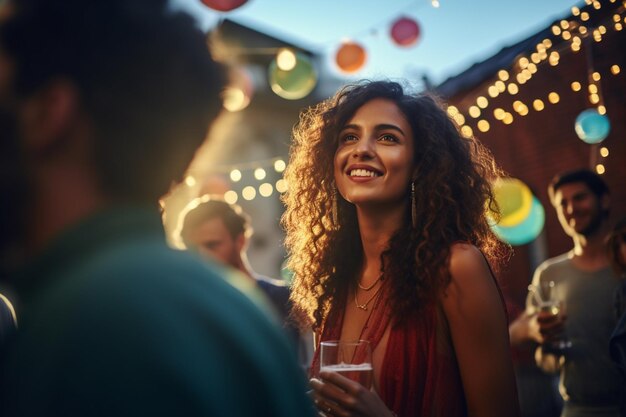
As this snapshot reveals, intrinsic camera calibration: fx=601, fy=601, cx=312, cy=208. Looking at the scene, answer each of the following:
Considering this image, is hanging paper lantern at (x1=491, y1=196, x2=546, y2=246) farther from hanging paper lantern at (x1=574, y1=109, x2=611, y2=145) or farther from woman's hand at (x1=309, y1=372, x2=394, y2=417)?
woman's hand at (x1=309, y1=372, x2=394, y2=417)

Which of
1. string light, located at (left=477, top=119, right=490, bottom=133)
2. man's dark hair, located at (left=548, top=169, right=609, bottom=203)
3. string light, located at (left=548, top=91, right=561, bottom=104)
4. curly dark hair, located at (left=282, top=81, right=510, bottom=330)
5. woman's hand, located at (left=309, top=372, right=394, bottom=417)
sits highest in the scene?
string light, located at (left=548, top=91, right=561, bottom=104)

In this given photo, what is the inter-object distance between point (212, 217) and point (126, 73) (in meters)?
3.59

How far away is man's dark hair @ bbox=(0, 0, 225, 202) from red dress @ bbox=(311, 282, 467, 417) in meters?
1.13

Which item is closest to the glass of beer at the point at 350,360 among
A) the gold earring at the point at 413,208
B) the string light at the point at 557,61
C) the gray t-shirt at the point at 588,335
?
the gold earring at the point at 413,208

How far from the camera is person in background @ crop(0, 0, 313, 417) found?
697 millimetres

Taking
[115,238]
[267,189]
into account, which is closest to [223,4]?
[115,238]

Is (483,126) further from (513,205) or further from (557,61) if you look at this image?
(513,205)

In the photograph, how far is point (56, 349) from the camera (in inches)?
27.4

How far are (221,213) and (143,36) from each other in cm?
359

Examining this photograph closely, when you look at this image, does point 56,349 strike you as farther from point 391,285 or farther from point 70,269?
point 391,285

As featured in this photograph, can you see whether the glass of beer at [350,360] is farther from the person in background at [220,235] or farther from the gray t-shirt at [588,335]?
the person in background at [220,235]

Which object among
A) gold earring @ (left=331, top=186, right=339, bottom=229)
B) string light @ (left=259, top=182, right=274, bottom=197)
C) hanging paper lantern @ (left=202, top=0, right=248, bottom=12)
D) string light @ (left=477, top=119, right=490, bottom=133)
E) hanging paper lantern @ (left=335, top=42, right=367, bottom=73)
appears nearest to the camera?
gold earring @ (left=331, top=186, right=339, bottom=229)

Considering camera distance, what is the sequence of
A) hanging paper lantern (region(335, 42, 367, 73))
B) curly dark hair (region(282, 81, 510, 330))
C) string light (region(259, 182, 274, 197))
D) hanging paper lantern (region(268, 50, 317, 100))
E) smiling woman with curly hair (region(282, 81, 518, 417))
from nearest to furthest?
1. smiling woman with curly hair (region(282, 81, 518, 417))
2. curly dark hair (region(282, 81, 510, 330))
3. hanging paper lantern (region(268, 50, 317, 100))
4. hanging paper lantern (region(335, 42, 367, 73))
5. string light (region(259, 182, 274, 197))

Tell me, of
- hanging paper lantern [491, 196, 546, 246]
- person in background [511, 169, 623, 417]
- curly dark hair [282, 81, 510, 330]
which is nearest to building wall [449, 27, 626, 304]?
hanging paper lantern [491, 196, 546, 246]
